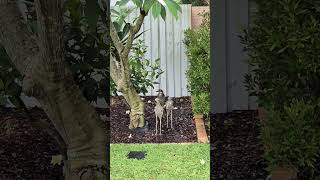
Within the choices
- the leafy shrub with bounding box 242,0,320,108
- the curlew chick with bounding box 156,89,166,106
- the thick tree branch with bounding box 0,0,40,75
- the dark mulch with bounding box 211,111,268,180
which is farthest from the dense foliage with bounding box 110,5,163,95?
the thick tree branch with bounding box 0,0,40,75

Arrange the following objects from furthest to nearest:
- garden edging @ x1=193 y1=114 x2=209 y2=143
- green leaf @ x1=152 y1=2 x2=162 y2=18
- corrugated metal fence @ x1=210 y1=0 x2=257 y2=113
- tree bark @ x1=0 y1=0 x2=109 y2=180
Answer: garden edging @ x1=193 y1=114 x2=209 y2=143 → corrugated metal fence @ x1=210 y1=0 x2=257 y2=113 → green leaf @ x1=152 y1=2 x2=162 y2=18 → tree bark @ x1=0 y1=0 x2=109 y2=180

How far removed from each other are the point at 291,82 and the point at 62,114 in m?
1.67

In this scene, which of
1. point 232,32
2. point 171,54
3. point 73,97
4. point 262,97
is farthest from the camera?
point 171,54

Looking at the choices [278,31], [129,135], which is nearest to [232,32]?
[129,135]

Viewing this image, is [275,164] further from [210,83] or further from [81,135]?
[210,83]

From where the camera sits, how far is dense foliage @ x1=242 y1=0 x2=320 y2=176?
2779 mm

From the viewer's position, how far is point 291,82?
302 centimetres

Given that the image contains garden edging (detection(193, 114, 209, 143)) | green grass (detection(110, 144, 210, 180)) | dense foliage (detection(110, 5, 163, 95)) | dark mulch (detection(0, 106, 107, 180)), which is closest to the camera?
dark mulch (detection(0, 106, 107, 180))

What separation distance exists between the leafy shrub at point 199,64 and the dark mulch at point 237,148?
0.32 m

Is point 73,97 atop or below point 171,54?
below

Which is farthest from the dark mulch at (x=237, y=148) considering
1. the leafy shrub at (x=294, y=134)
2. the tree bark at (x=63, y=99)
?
the tree bark at (x=63, y=99)

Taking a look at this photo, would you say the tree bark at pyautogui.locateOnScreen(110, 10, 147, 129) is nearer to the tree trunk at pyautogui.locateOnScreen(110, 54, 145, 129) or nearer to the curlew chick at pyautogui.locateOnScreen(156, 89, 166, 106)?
the tree trunk at pyautogui.locateOnScreen(110, 54, 145, 129)

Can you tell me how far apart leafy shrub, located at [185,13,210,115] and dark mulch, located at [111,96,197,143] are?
175 mm

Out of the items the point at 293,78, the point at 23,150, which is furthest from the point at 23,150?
the point at 293,78
